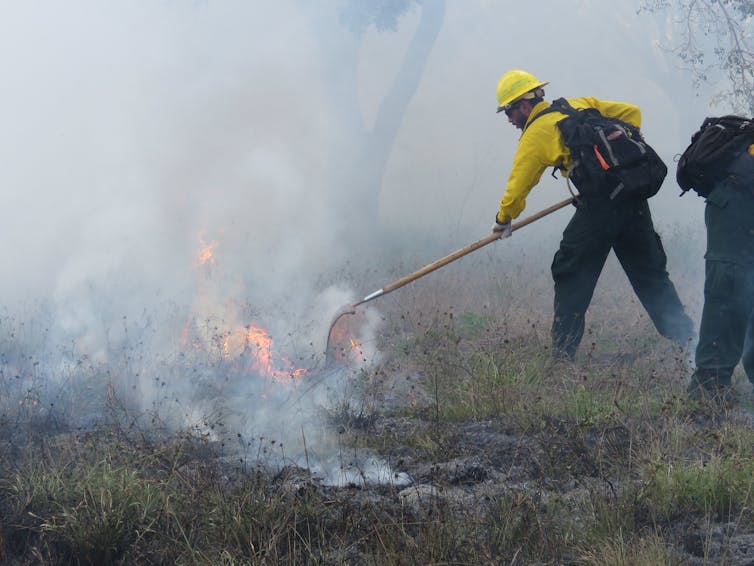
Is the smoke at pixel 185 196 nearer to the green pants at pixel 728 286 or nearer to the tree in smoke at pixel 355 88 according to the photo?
the tree in smoke at pixel 355 88

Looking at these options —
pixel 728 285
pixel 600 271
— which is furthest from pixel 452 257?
pixel 728 285

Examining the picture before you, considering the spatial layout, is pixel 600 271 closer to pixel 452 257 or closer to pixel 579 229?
pixel 579 229

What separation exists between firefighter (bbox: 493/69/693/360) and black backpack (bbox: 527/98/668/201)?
8cm

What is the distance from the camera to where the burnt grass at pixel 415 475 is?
2.79 metres

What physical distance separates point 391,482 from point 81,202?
5.53 metres

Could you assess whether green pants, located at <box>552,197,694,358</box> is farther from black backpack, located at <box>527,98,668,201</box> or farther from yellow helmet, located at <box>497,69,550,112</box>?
yellow helmet, located at <box>497,69,550,112</box>

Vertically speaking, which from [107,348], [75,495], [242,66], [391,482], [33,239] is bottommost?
[391,482]

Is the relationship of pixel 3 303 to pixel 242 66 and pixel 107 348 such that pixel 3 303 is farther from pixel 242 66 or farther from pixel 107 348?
pixel 242 66

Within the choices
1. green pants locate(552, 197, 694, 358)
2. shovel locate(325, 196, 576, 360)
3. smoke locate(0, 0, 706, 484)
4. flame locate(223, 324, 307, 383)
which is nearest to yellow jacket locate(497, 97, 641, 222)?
shovel locate(325, 196, 576, 360)

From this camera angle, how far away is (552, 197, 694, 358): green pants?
17.8 feet

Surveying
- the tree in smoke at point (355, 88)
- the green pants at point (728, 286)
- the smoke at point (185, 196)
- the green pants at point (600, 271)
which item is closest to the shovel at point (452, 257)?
the green pants at point (600, 271)

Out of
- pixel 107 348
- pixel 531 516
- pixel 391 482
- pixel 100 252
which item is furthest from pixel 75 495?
pixel 100 252

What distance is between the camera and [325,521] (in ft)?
9.69

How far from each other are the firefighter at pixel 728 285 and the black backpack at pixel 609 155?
0.46 metres
